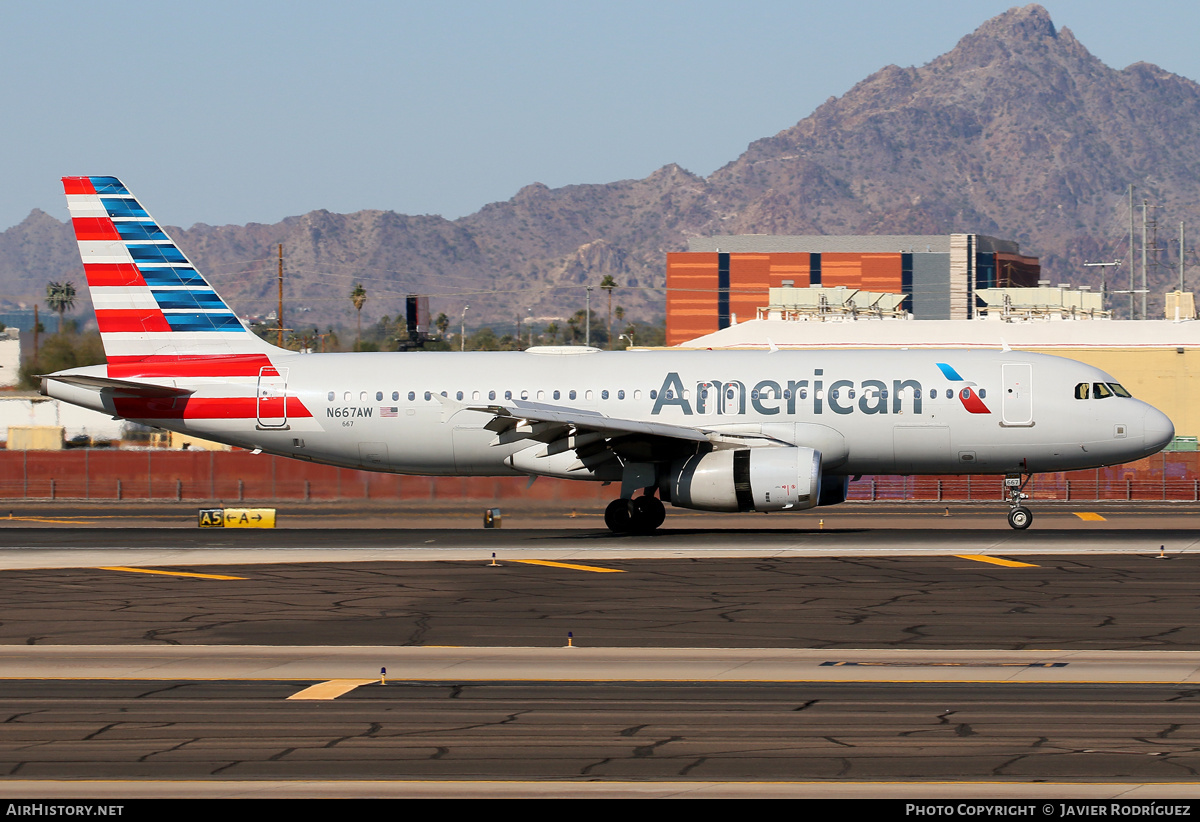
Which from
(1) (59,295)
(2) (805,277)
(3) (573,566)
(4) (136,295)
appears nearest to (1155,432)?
(3) (573,566)

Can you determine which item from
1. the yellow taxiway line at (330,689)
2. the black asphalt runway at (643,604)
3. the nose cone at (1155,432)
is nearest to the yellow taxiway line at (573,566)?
the black asphalt runway at (643,604)

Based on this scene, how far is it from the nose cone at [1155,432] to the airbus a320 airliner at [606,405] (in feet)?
0.17

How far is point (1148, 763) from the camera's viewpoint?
12102 millimetres

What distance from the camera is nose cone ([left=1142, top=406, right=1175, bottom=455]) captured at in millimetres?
33625

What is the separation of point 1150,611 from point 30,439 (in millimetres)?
57826

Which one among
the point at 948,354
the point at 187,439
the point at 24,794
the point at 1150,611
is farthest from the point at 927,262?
the point at 24,794

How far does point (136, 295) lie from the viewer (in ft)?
123

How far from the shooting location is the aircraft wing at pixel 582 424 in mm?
31844

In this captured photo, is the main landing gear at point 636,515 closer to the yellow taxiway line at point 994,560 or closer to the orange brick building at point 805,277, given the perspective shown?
the yellow taxiway line at point 994,560

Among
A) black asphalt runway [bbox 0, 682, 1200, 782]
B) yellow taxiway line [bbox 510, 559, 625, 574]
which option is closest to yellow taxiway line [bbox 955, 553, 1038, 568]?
yellow taxiway line [bbox 510, 559, 625, 574]

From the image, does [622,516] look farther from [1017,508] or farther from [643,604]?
[643,604]

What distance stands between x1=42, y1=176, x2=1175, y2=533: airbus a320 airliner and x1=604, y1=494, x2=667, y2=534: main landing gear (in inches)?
1.9

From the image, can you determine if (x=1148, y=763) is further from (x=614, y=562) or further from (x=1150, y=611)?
(x=614, y=562)

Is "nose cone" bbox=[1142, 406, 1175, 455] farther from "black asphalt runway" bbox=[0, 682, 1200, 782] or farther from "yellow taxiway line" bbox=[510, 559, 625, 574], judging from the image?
"black asphalt runway" bbox=[0, 682, 1200, 782]
